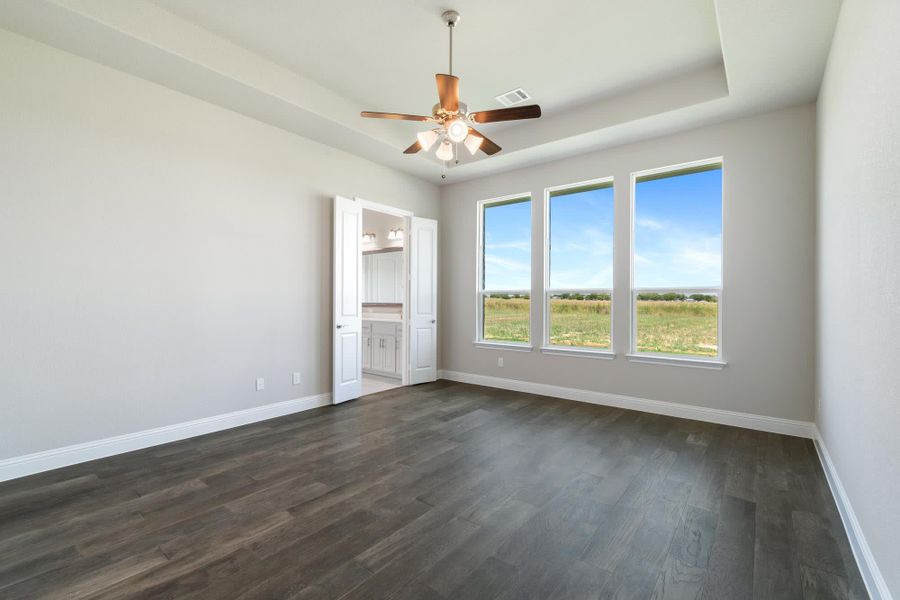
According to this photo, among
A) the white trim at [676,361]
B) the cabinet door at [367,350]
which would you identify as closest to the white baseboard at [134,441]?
the cabinet door at [367,350]

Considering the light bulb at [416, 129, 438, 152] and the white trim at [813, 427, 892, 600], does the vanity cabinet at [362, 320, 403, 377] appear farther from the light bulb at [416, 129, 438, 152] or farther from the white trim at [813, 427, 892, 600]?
the white trim at [813, 427, 892, 600]

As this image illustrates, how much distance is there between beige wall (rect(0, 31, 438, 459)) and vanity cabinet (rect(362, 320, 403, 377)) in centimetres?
171

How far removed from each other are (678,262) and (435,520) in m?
3.70

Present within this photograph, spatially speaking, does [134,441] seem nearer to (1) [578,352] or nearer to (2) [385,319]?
(2) [385,319]

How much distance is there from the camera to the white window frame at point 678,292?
159 inches

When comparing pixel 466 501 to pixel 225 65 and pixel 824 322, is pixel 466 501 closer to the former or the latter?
pixel 824 322

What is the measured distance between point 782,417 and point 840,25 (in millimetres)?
3105

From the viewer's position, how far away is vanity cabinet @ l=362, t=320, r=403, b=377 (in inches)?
245

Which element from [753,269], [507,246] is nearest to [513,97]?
[507,246]

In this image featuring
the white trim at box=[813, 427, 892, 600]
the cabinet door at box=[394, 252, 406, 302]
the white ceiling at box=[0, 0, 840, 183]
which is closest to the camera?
the white trim at box=[813, 427, 892, 600]

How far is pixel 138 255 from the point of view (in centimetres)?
332

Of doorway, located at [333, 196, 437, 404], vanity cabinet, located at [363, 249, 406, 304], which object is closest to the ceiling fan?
doorway, located at [333, 196, 437, 404]

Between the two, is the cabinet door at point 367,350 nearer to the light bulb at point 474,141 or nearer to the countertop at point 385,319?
the countertop at point 385,319

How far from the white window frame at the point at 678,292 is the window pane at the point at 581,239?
10.3 inches
